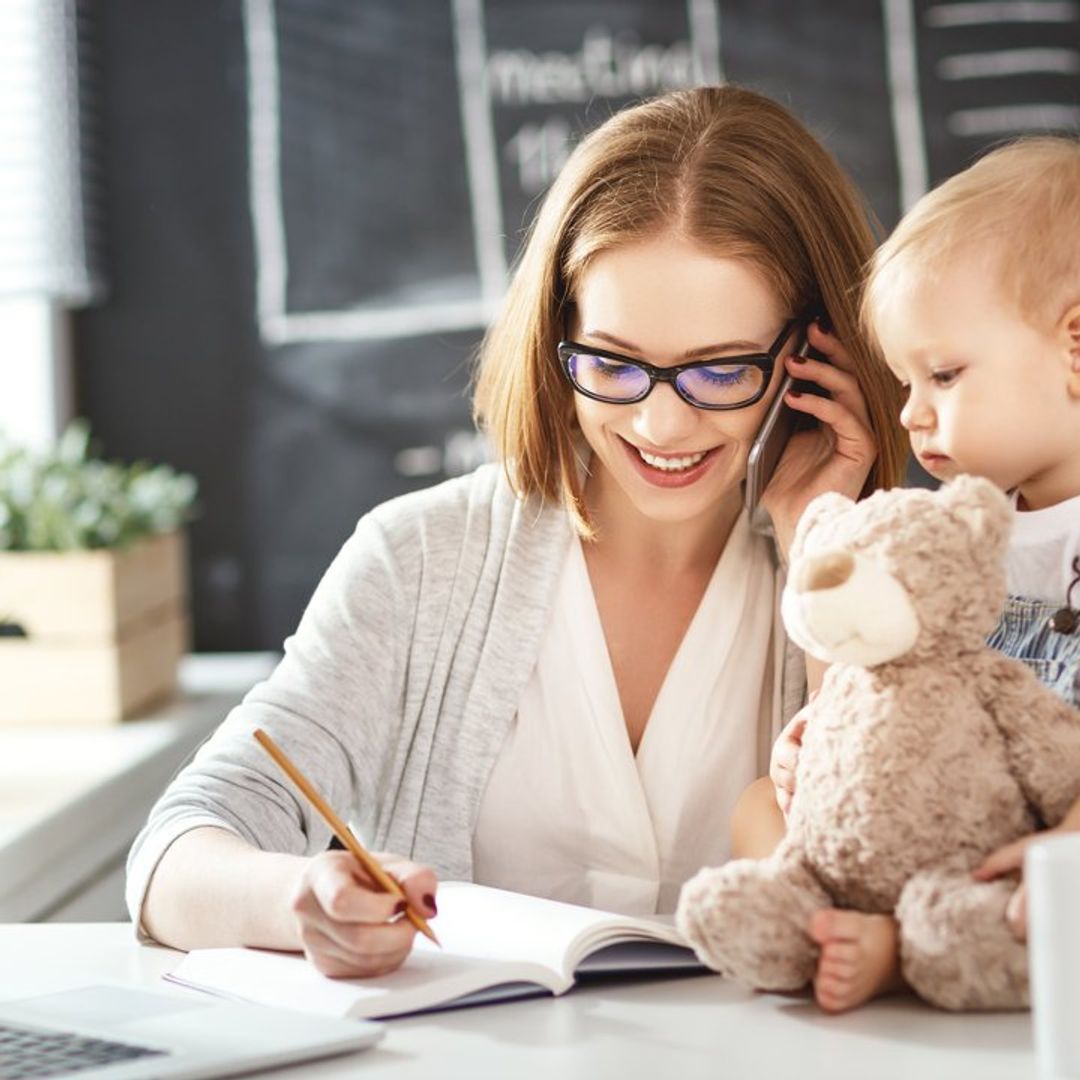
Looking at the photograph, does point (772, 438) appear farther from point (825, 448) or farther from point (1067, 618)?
point (1067, 618)

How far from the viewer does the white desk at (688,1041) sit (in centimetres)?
91

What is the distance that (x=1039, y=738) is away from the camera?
3.11ft

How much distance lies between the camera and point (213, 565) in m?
3.39

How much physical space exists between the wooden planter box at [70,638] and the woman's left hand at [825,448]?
1363 millimetres

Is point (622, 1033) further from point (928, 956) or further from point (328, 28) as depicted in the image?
point (328, 28)

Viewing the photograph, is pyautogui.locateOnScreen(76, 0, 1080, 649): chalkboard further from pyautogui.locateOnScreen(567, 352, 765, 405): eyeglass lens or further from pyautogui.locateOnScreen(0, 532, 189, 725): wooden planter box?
pyautogui.locateOnScreen(567, 352, 765, 405): eyeglass lens

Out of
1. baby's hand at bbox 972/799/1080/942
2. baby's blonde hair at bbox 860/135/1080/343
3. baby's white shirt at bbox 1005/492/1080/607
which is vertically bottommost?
baby's hand at bbox 972/799/1080/942

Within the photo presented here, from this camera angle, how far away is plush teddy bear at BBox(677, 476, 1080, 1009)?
0.95 m

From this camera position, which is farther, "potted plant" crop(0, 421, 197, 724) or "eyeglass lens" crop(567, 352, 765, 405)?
"potted plant" crop(0, 421, 197, 724)

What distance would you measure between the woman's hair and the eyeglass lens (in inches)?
3.4

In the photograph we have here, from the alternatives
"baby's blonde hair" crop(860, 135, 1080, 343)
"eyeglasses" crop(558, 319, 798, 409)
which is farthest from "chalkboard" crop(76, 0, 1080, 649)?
"baby's blonde hair" crop(860, 135, 1080, 343)

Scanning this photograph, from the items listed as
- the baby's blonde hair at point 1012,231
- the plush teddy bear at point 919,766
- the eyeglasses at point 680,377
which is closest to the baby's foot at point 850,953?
the plush teddy bear at point 919,766

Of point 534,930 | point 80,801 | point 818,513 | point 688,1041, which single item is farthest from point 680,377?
point 80,801

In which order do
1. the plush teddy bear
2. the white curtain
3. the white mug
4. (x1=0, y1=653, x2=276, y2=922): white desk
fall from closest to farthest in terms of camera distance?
1. the white mug
2. the plush teddy bear
3. (x1=0, y1=653, x2=276, y2=922): white desk
4. the white curtain
